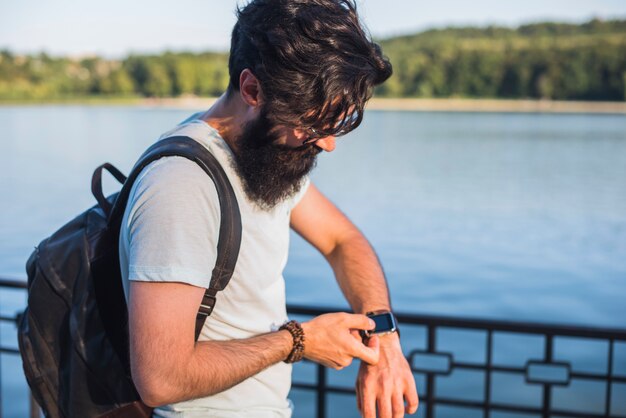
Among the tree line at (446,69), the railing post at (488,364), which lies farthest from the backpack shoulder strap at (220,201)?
the tree line at (446,69)

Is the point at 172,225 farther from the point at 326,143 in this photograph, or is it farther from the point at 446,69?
the point at 446,69

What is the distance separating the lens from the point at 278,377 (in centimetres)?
137

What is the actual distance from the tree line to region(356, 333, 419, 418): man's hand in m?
54.3

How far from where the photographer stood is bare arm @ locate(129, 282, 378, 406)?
1077 millimetres

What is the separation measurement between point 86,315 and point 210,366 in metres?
0.25

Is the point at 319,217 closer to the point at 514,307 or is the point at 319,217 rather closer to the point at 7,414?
the point at 7,414

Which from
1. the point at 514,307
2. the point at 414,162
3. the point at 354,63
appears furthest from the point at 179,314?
the point at 414,162

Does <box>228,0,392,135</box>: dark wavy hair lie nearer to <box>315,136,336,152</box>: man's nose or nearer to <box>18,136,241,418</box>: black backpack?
<box>315,136,336,152</box>: man's nose

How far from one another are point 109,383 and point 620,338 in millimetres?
1619

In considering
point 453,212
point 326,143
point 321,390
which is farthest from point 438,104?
point 326,143

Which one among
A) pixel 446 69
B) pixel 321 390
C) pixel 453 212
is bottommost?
pixel 321 390

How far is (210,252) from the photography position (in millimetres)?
1133

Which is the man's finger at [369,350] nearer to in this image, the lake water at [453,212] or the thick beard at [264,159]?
the thick beard at [264,159]

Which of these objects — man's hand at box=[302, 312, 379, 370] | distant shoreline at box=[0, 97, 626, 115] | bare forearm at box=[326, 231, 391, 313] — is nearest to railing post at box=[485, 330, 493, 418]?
bare forearm at box=[326, 231, 391, 313]
